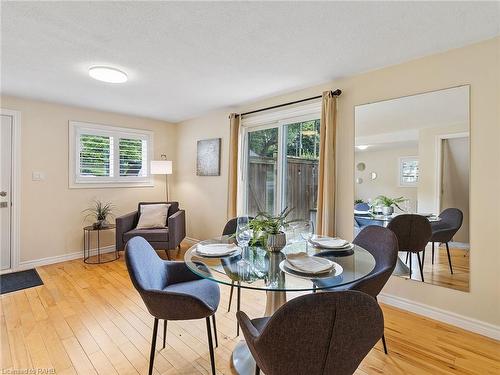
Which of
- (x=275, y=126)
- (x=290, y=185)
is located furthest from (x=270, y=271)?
(x=275, y=126)

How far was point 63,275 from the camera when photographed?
342 cm

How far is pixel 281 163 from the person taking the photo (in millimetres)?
3641

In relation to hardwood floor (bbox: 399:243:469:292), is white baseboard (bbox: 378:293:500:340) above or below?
below

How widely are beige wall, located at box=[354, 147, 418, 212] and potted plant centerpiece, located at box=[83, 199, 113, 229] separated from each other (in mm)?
3587

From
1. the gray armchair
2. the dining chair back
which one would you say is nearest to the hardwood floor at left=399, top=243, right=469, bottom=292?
the dining chair back

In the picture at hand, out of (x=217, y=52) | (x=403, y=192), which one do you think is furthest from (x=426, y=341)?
(x=217, y=52)

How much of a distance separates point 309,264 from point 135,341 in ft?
4.95

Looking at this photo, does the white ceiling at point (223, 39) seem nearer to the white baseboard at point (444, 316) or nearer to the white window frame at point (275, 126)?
the white window frame at point (275, 126)

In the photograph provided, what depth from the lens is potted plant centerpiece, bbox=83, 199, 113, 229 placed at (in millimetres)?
4127

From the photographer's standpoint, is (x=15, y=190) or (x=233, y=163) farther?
(x=233, y=163)

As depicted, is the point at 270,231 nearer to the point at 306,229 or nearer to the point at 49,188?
the point at 306,229

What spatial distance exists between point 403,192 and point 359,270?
1442 millimetres

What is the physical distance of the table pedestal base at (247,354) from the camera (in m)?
1.74

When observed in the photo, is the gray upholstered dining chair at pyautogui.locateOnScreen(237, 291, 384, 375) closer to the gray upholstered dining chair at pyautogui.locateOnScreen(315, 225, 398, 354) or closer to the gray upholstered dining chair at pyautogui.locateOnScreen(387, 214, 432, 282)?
the gray upholstered dining chair at pyautogui.locateOnScreen(315, 225, 398, 354)
